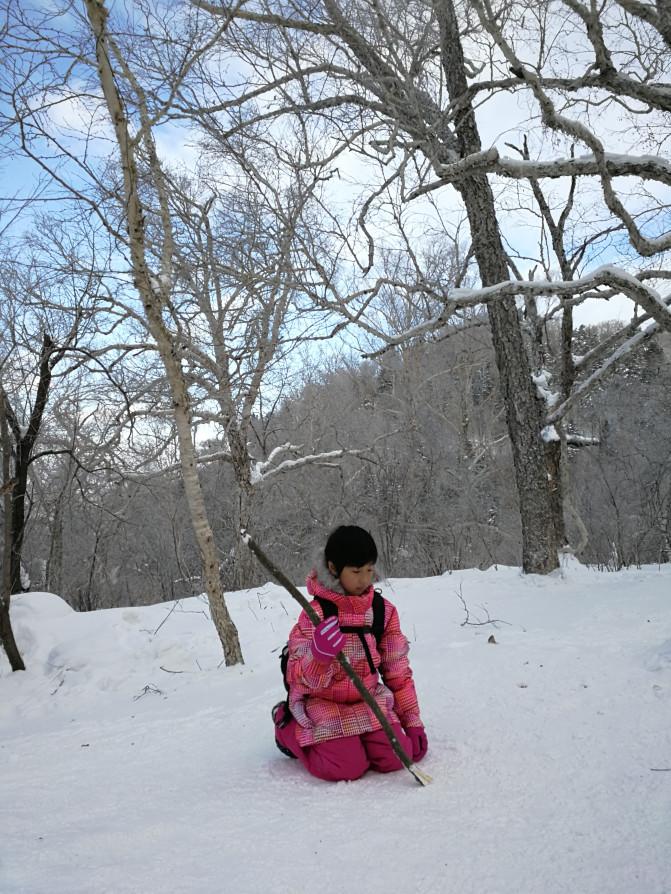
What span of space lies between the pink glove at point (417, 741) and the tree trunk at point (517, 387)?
497 cm

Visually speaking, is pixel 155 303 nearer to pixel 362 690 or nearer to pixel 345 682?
pixel 345 682

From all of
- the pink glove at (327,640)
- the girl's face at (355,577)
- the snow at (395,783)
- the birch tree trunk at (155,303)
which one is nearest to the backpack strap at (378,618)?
the girl's face at (355,577)

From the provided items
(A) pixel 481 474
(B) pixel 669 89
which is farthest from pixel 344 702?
(A) pixel 481 474

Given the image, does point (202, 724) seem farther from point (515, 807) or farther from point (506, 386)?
point (506, 386)

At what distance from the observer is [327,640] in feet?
7.72

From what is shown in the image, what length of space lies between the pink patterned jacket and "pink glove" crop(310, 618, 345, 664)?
5.8 inches

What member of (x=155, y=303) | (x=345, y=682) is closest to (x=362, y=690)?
(x=345, y=682)

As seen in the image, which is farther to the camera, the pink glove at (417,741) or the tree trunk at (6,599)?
the tree trunk at (6,599)

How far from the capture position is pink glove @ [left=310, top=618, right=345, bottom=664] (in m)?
2.35

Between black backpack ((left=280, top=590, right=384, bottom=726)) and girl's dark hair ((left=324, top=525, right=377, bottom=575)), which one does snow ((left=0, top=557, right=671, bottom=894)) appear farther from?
girl's dark hair ((left=324, top=525, right=377, bottom=575))

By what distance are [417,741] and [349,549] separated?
800mm

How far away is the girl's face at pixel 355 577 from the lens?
250cm

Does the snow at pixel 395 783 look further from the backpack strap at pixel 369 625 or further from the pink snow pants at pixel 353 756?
the backpack strap at pixel 369 625

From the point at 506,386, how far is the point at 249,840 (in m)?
6.09
